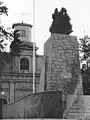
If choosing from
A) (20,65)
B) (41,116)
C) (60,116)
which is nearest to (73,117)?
(60,116)

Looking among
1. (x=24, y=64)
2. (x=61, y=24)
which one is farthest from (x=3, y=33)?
(x=24, y=64)

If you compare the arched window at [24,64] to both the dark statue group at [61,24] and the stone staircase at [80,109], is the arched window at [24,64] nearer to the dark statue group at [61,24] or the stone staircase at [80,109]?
the dark statue group at [61,24]

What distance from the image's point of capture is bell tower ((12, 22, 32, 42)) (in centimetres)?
4012

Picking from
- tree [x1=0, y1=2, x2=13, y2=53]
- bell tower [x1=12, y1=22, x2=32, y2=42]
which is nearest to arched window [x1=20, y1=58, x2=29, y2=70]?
bell tower [x1=12, y1=22, x2=32, y2=42]

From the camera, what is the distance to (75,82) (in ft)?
54.2

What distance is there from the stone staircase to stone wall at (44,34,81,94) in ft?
2.55

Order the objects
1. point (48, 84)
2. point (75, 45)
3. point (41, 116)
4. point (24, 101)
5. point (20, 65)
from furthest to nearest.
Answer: point (20, 65) → point (75, 45) → point (48, 84) → point (24, 101) → point (41, 116)

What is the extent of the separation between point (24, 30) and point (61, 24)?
2342 centimetres

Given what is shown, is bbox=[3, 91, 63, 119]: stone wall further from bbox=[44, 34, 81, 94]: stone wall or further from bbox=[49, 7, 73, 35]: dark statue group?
bbox=[49, 7, 73, 35]: dark statue group

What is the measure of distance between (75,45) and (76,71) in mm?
1544

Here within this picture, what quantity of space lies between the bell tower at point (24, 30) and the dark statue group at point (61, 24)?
74.9 feet

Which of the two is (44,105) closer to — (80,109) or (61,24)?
(80,109)

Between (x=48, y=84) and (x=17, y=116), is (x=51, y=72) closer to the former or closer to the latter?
(x=48, y=84)

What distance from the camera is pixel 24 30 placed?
133 ft
